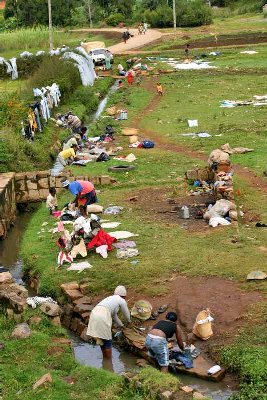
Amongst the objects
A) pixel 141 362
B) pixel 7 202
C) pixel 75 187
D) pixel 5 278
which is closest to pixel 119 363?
pixel 141 362

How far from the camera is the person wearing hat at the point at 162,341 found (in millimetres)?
10078

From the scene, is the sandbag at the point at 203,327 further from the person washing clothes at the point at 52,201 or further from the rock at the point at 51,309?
the person washing clothes at the point at 52,201

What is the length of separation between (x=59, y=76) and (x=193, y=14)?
128 feet

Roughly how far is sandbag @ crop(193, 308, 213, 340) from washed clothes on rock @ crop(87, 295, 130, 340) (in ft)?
3.86

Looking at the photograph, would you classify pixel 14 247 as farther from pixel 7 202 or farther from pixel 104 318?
pixel 104 318

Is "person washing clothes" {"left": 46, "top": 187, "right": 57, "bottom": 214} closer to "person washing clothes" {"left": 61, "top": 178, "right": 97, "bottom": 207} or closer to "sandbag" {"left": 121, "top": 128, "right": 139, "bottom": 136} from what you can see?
"person washing clothes" {"left": 61, "top": 178, "right": 97, "bottom": 207}

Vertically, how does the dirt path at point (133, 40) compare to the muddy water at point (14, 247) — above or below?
above

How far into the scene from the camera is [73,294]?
503 inches

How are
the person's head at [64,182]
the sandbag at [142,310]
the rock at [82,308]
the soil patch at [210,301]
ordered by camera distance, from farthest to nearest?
the person's head at [64,182] → the rock at [82,308] → the sandbag at [142,310] → the soil patch at [210,301]

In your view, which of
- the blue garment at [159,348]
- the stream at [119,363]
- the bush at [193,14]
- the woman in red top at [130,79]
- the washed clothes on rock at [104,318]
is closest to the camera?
the stream at [119,363]

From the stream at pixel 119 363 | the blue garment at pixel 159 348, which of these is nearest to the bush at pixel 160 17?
the stream at pixel 119 363

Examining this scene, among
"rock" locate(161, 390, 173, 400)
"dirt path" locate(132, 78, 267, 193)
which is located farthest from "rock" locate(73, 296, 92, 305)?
"dirt path" locate(132, 78, 267, 193)

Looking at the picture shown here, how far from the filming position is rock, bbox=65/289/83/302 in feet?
41.6

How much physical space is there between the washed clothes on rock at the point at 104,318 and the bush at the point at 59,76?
23011mm
